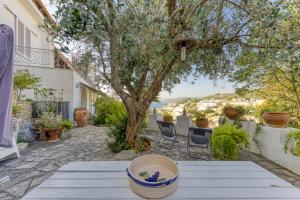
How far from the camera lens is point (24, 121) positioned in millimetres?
8438

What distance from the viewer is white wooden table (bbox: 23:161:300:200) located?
5.92 feet

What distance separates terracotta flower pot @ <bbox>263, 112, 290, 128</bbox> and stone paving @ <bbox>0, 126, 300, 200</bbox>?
1.07m

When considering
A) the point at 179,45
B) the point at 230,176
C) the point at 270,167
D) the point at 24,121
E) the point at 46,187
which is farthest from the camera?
the point at 24,121

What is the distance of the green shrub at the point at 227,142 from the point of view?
548 cm

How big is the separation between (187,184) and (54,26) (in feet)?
14.0

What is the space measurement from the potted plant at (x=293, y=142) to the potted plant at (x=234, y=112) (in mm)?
2321

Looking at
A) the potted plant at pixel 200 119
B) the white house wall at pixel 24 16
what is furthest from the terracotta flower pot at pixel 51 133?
the potted plant at pixel 200 119

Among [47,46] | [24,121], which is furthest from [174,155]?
[47,46]

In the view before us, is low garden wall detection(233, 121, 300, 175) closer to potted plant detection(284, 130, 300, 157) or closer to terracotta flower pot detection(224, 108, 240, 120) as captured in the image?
potted plant detection(284, 130, 300, 157)

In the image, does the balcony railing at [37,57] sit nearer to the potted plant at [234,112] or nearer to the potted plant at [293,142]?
the potted plant at [234,112]

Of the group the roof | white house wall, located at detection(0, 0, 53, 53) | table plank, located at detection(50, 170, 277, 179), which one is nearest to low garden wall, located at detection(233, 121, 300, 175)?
table plank, located at detection(50, 170, 277, 179)

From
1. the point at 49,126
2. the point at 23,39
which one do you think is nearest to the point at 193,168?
the point at 49,126

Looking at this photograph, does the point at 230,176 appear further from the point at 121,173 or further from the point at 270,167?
the point at 270,167

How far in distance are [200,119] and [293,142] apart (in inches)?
157
